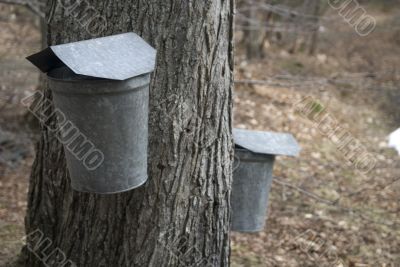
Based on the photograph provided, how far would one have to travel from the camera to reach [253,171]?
300cm

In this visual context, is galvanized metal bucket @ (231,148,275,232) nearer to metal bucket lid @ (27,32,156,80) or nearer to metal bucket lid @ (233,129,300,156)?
metal bucket lid @ (233,129,300,156)

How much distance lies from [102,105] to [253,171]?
4.41ft

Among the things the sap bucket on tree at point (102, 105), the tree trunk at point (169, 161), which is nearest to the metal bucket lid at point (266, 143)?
the tree trunk at point (169, 161)

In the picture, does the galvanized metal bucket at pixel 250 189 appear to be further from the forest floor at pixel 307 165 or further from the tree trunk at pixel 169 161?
the forest floor at pixel 307 165

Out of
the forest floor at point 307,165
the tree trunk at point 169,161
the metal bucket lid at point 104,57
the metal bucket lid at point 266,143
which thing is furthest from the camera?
the forest floor at point 307,165

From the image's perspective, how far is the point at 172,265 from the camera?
2.60 metres

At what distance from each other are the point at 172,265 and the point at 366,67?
350 inches

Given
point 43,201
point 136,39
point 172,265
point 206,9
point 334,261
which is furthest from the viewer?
point 334,261

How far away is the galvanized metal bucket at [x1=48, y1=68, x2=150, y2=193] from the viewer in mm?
1898

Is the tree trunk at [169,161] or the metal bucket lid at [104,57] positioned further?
the tree trunk at [169,161]

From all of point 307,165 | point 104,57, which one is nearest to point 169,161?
point 104,57

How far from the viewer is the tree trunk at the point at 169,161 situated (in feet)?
7.65

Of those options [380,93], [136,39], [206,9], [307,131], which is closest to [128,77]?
[136,39]

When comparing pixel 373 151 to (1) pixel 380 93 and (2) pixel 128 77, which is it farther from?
(2) pixel 128 77
